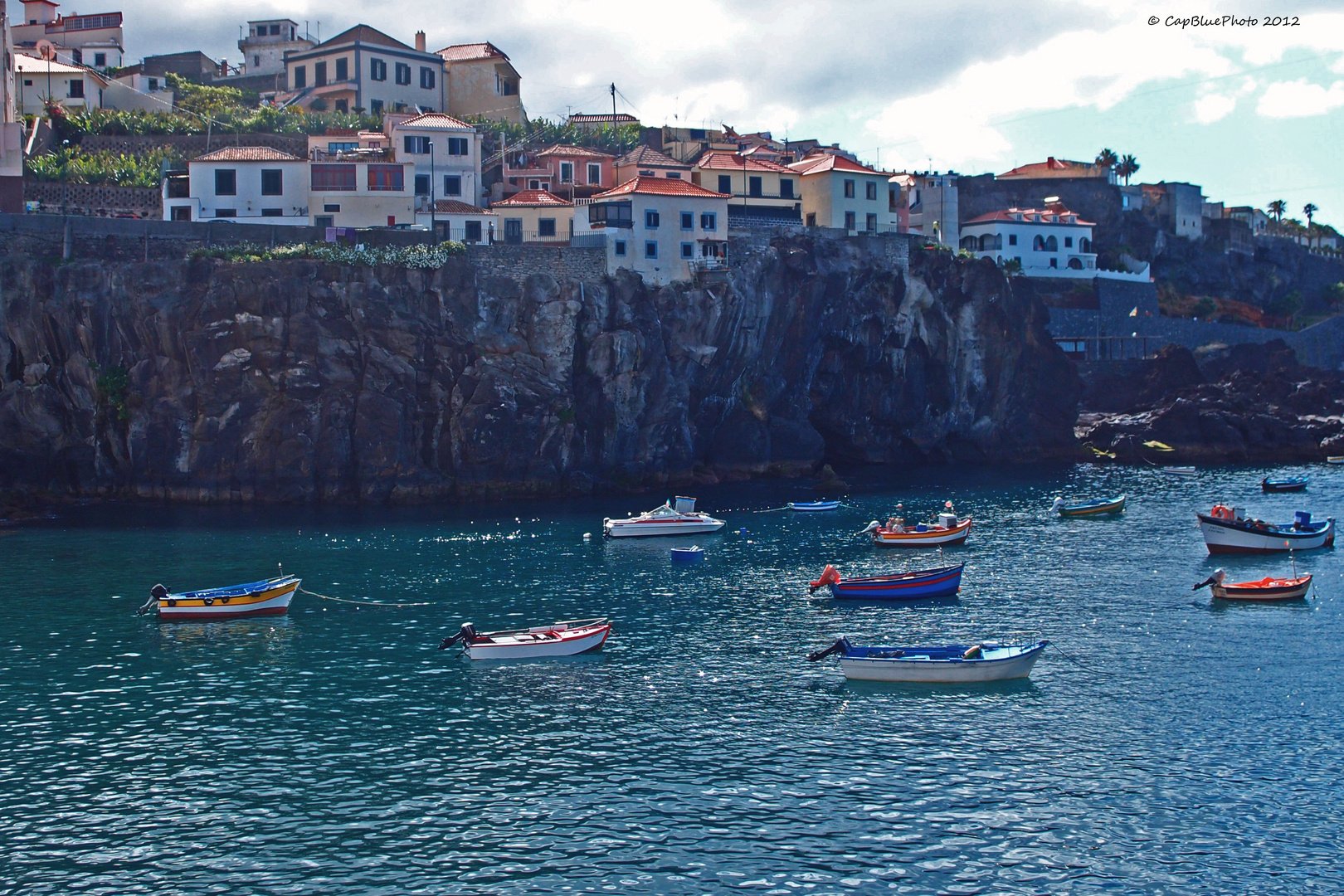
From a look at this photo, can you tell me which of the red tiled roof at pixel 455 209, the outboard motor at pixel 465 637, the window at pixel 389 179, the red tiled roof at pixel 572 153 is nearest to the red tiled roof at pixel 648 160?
the red tiled roof at pixel 572 153

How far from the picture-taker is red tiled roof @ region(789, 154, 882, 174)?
110625 mm

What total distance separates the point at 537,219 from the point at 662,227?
415 inches

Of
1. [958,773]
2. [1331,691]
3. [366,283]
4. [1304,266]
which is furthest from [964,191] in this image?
[958,773]

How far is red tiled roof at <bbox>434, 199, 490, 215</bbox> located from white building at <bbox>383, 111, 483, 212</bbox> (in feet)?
3.94

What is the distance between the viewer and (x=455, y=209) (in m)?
98.2

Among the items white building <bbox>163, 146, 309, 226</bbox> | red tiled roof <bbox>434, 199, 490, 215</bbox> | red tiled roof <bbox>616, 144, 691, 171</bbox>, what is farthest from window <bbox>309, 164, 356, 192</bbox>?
red tiled roof <bbox>616, 144, 691, 171</bbox>

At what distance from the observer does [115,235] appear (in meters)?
86.4

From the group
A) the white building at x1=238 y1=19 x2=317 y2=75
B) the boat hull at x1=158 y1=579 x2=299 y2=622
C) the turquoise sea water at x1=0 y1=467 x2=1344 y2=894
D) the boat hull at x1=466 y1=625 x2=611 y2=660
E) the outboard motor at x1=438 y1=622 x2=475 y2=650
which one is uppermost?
the white building at x1=238 y1=19 x2=317 y2=75

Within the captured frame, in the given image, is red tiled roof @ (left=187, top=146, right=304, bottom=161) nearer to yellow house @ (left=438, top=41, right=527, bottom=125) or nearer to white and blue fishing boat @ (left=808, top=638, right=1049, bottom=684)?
yellow house @ (left=438, top=41, right=527, bottom=125)

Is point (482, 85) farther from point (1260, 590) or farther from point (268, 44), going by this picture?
point (1260, 590)

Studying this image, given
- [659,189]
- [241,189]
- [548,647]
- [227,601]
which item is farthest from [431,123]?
[548,647]

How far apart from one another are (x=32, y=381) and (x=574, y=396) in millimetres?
37783

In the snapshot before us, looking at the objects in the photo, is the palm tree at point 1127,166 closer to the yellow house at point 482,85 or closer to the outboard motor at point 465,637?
the yellow house at point 482,85

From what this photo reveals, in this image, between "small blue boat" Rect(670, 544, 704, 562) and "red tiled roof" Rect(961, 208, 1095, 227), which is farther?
"red tiled roof" Rect(961, 208, 1095, 227)
